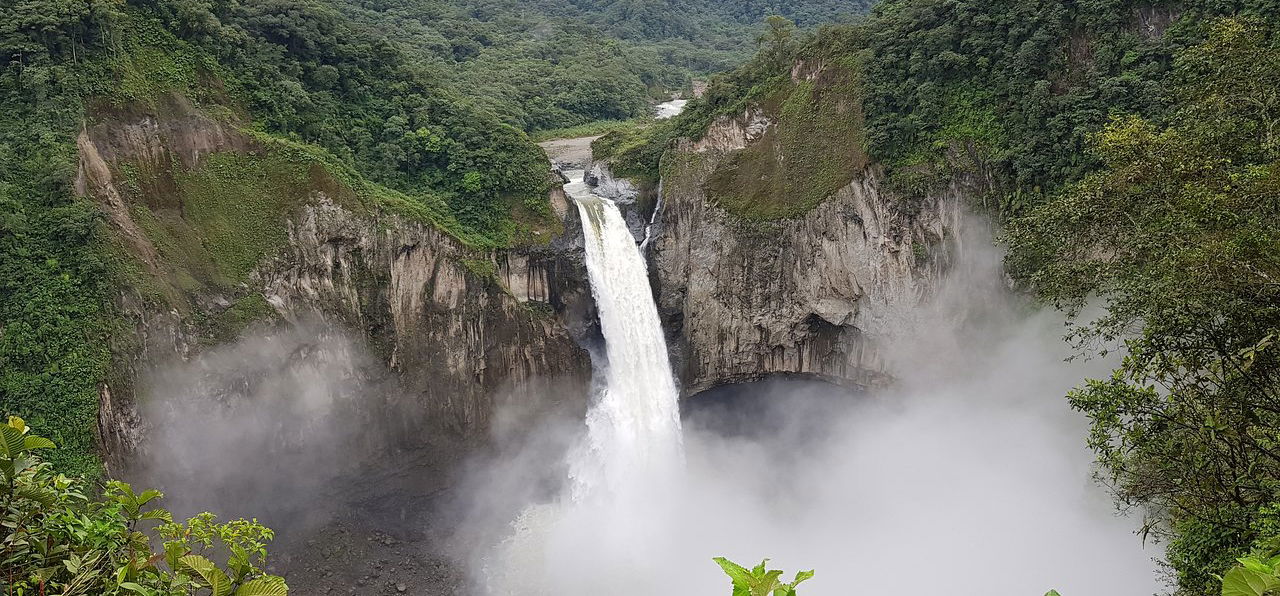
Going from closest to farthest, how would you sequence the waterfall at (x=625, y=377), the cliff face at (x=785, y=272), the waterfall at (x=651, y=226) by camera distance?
the cliff face at (x=785, y=272) < the waterfall at (x=625, y=377) < the waterfall at (x=651, y=226)

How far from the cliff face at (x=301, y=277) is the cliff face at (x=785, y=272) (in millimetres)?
3829

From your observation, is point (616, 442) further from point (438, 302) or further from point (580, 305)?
point (438, 302)

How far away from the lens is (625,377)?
26609 mm

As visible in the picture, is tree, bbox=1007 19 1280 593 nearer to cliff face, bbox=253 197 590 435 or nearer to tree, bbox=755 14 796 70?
tree, bbox=755 14 796 70

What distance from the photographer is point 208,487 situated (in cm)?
2034

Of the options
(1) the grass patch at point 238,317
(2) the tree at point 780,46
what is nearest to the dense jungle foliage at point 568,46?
(2) the tree at point 780,46

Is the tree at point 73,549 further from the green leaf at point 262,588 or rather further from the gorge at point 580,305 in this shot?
the gorge at point 580,305

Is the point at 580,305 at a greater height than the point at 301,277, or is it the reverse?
the point at 301,277

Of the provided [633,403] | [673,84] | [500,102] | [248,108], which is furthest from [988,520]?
[673,84]

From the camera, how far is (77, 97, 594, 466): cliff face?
64.1 ft

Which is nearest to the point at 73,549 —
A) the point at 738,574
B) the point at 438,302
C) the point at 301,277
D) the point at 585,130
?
the point at 738,574

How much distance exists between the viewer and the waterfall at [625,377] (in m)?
25.8

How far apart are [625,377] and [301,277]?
35.7 feet

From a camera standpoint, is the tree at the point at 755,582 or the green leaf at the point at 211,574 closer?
Answer: the tree at the point at 755,582
